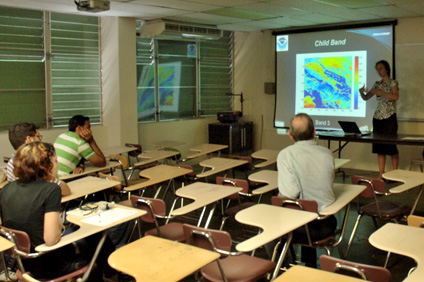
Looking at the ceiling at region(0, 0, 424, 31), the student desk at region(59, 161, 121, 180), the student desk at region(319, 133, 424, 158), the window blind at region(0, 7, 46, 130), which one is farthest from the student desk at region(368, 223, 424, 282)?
the window blind at region(0, 7, 46, 130)

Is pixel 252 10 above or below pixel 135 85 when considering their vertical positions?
above

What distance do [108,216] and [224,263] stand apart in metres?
0.83

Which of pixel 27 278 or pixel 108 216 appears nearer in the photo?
pixel 27 278

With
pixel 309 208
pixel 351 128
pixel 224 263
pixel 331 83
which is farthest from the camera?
pixel 331 83

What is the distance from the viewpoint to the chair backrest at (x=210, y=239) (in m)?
2.80

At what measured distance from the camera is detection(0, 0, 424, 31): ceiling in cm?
631

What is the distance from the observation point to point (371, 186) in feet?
13.9

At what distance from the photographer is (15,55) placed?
6.67m

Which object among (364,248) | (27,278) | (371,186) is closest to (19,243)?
(27,278)

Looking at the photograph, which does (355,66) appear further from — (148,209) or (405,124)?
(148,209)

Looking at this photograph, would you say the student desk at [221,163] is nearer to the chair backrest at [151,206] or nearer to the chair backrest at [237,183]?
the chair backrest at [237,183]

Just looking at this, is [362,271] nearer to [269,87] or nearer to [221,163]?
[221,163]

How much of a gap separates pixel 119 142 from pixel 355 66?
4.33 meters

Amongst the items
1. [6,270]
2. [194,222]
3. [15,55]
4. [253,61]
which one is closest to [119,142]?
[15,55]
